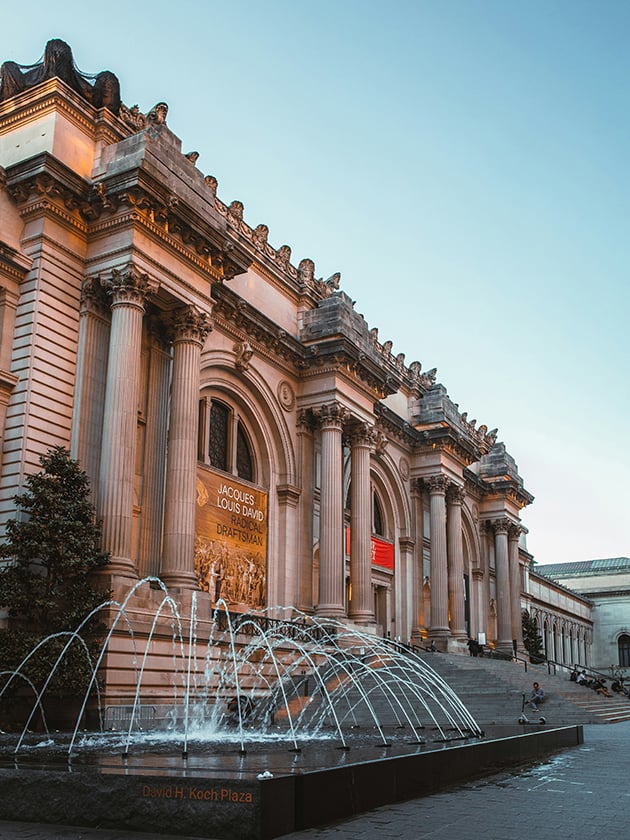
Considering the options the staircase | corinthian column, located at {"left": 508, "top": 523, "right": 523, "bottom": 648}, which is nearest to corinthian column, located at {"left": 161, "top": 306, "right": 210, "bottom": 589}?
the staircase

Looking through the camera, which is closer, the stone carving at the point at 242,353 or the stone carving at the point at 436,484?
the stone carving at the point at 242,353

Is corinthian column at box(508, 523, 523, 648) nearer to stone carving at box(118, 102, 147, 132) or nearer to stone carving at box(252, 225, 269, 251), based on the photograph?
stone carving at box(252, 225, 269, 251)

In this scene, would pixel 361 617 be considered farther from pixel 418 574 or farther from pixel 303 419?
pixel 418 574

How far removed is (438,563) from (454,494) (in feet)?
14.4

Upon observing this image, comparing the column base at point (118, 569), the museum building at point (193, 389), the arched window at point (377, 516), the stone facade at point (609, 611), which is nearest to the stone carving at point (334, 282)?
the museum building at point (193, 389)

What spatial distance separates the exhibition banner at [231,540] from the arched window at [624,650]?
78.8 meters

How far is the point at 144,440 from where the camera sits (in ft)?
83.1

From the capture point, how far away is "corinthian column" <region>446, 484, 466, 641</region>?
1709 inches

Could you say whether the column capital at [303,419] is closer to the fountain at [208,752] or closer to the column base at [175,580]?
the fountain at [208,752]

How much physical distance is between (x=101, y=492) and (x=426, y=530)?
27.4 meters

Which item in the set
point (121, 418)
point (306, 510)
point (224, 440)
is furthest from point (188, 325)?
point (306, 510)

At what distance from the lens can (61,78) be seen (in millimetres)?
24641

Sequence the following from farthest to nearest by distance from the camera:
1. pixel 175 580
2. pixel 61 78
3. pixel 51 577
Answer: pixel 61 78, pixel 175 580, pixel 51 577

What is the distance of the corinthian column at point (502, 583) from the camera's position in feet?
171
